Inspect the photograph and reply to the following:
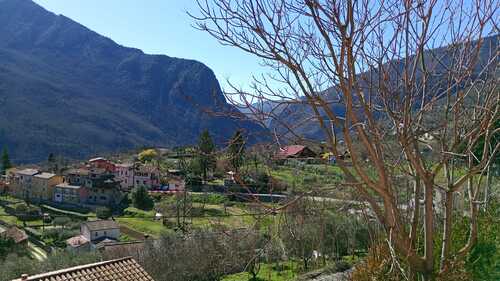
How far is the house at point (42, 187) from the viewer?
110ft

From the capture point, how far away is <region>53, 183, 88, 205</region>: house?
1262 inches

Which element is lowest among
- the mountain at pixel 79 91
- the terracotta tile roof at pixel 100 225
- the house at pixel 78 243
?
the house at pixel 78 243

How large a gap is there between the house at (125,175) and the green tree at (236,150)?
33649 millimetres

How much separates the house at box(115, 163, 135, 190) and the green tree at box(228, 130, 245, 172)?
33649 mm

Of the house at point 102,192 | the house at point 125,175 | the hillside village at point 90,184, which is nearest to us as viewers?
the house at point 102,192

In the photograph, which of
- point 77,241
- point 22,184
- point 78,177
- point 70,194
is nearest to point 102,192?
point 70,194

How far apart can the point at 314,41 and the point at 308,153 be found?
0.84 metres

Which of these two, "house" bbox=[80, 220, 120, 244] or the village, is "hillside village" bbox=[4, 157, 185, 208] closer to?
the village

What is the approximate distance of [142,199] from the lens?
95.2 feet

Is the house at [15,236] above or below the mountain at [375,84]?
below

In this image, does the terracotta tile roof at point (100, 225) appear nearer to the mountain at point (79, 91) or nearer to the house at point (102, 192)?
the house at point (102, 192)

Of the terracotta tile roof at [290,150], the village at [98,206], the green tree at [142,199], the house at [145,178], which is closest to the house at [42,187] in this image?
the village at [98,206]

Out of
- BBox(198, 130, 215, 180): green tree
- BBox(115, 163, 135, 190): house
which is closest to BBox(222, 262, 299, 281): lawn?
BBox(198, 130, 215, 180): green tree

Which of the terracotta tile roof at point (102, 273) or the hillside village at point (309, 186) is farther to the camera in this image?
the terracotta tile roof at point (102, 273)
